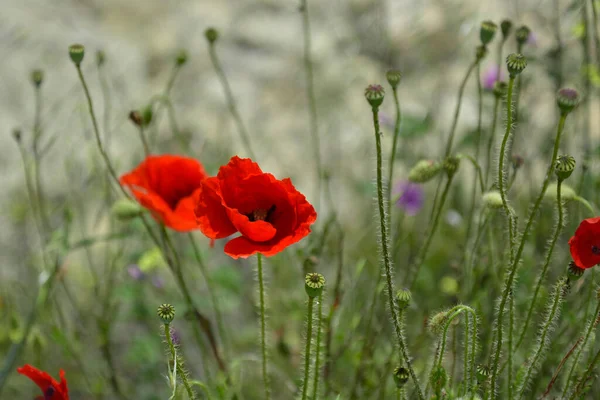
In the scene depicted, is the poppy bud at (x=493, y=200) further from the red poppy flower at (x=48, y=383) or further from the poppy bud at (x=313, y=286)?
the red poppy flower at (x=48, y=383)

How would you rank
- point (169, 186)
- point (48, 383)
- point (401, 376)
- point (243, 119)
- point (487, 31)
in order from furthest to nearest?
point (243, 119) → point (169, 186) → point (487, 31) → point (48, 383) → point (401, 376)

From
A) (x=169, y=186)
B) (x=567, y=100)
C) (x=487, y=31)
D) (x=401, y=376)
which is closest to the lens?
(x=567, y=100)

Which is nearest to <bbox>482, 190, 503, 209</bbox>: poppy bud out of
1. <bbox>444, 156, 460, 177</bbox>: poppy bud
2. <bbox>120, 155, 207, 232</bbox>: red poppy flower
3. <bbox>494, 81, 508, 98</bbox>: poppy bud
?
<bbox>444, 156, 460, 177</bbox>: poppy bud

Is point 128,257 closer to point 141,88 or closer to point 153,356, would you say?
point 153,356

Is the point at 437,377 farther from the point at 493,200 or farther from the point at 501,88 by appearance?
the point at 501,88

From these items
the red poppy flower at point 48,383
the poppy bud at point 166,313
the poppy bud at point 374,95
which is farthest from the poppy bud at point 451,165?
the red poppy flower at point 48,383

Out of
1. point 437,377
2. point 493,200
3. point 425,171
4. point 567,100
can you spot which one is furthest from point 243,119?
point 567,100

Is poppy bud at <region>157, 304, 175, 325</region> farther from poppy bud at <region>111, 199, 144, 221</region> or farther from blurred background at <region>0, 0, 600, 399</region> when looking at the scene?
blurred background at <region>0, 0, 600, 399</region>
